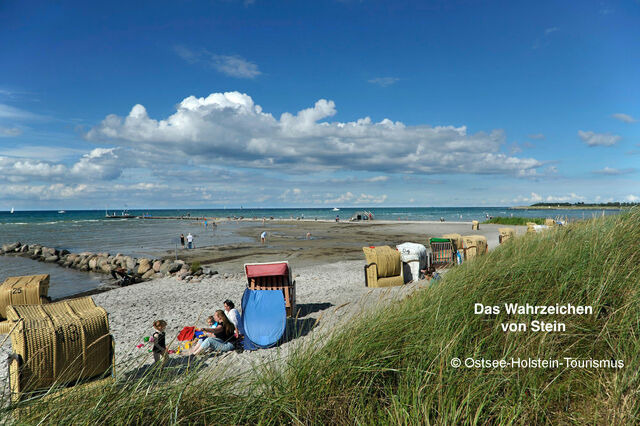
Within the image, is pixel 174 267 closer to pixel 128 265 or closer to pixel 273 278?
pixel 128 265

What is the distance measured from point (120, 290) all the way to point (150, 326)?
21.6 feet

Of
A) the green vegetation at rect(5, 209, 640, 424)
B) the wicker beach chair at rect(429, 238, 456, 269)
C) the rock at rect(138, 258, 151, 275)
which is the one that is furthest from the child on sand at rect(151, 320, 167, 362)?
the rock at rect(138, 258, 151, 275)

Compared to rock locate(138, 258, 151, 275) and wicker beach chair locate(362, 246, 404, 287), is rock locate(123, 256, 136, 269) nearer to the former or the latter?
rock locate(138, 258, 151, 275)

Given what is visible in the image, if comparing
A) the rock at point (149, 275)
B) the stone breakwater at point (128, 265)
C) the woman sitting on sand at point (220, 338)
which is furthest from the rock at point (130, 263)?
the woman sitting on sand at point (220, 338)

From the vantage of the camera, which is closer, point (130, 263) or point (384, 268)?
point (384, 268)

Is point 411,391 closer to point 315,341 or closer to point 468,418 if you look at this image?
point 468,418

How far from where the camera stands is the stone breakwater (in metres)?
17.4

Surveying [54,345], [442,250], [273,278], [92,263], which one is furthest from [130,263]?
[54,345]

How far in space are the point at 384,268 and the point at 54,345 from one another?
9.19 meters

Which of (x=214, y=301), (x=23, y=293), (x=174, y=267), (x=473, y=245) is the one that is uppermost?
(x=473, y=245)

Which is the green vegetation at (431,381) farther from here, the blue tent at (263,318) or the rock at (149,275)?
the rock at (149,275)

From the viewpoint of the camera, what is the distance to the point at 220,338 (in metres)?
7.22

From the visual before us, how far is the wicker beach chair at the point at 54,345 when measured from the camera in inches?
173

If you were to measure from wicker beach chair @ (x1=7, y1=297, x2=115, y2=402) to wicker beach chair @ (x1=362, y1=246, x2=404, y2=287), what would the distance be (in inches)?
327
